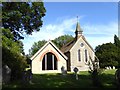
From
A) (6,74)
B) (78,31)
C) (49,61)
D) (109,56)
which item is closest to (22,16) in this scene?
(6,74)

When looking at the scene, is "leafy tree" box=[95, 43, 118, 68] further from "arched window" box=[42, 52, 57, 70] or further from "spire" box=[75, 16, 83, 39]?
"arched window" box=[42, 52, 57, 70]

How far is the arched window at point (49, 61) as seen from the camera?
153ft

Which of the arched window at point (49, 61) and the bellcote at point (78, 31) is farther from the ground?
the bellcote at point (78, 31)

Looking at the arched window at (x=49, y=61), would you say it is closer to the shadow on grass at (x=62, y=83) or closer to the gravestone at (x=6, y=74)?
the shadow on grass at (x=62, y=83)

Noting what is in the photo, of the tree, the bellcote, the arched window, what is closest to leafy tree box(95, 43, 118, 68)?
the bellcote

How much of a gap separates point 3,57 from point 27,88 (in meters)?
6.26

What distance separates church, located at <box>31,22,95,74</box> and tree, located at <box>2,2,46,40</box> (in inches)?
437

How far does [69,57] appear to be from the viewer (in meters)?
51.9

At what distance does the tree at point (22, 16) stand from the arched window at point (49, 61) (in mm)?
12522

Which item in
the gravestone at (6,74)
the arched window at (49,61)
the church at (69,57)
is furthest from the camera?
the arched window at (49,61)

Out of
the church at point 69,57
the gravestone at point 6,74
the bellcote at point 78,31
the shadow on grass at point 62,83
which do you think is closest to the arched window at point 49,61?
the church at point 69,57

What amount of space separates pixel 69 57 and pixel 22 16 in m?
21.6

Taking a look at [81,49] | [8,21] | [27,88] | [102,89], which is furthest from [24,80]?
[81,49]

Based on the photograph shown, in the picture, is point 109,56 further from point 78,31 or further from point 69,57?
point 69,57
